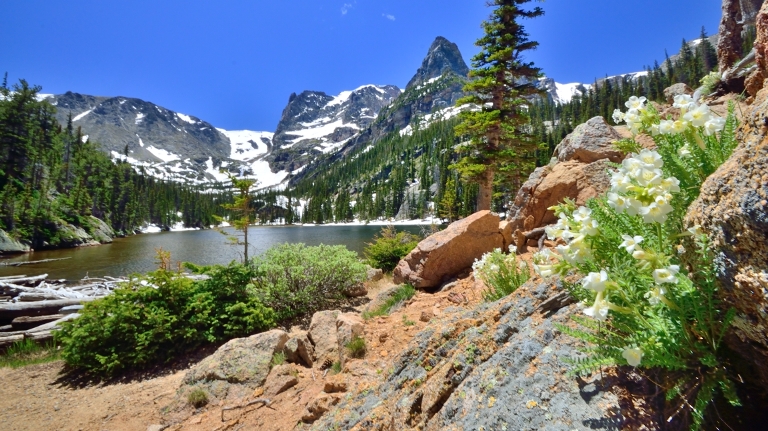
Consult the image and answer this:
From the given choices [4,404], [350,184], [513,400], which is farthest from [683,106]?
[350,184]

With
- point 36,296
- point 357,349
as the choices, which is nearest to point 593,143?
point 357,349

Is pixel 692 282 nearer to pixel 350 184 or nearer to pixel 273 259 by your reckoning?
pixel 273 259

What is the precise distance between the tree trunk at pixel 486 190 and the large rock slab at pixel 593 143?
4.96 m

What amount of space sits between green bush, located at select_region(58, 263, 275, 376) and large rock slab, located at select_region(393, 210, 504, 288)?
3518 mm

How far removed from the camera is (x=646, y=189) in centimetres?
126

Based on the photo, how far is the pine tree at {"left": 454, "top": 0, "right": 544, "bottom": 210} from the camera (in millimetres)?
13156

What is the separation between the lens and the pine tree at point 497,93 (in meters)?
13.2

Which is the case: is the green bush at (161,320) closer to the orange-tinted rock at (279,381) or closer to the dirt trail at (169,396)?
the dirt trail at (169,396)

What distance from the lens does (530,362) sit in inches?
70.1

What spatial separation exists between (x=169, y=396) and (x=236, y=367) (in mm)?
1257

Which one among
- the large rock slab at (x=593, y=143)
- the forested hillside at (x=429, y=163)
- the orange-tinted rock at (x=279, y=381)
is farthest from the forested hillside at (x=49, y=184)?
the forested hillside at (x=429, y=163)

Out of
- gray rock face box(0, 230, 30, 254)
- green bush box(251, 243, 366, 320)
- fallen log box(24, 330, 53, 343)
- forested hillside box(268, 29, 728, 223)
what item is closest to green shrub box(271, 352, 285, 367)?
green bush box(251, 243, 366, 320)

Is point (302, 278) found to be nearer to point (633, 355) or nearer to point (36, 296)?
point (633, 355)

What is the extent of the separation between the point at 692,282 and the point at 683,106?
1.01 metres
